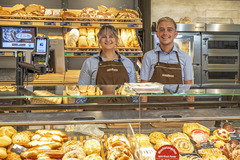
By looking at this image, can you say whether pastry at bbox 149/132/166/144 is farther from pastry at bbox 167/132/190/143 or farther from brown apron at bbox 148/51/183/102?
brown apron at bbox 148/51/183/102

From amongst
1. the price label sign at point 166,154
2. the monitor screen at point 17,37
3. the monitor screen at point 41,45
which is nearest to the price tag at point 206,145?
the price label sign at point 166,154

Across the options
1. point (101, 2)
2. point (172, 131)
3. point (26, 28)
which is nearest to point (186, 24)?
point (101, 2)

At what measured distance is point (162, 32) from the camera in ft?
8.21

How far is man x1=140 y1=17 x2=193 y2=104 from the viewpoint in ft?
8.18

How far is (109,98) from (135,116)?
209 millimetres

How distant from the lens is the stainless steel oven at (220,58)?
4961 mm

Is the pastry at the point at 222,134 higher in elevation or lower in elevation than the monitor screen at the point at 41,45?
lower

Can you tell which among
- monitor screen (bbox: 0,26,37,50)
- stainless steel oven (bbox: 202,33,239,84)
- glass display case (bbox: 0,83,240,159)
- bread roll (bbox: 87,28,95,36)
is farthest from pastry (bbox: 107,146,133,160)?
stainless steel oven (bbox: 202,33,239,84)

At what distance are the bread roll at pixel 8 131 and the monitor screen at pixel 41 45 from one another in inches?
38.6

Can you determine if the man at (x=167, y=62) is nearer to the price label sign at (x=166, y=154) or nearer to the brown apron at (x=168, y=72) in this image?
the brown apron at (x=168, y=72)

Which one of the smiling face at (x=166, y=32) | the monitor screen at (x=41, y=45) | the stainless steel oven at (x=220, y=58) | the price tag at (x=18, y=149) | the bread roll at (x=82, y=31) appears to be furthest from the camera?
the stainless steel oven at (x=220, y=58)

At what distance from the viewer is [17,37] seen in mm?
2492

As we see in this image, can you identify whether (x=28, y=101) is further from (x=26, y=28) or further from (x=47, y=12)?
(x=47, y=12)

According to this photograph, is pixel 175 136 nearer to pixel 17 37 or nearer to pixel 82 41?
pixel 17 37
